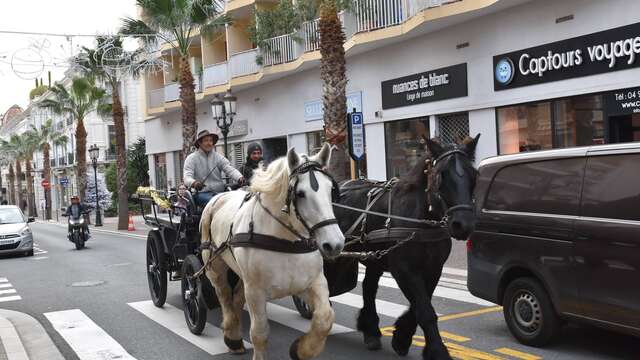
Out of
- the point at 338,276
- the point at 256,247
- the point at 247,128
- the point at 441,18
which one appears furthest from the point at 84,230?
the point at 256,247

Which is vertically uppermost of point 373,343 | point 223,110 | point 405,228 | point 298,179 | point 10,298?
point 223,110

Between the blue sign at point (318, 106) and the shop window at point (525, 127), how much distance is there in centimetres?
602

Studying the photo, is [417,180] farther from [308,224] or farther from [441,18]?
[441,18]

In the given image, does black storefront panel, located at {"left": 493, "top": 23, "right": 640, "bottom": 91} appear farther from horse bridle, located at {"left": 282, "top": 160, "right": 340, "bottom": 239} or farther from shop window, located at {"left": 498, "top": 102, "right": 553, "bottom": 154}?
horse bridle, located at {"left": 282, "top": 160, "right": 340, "bottom": 239}

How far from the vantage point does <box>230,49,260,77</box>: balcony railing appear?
25.5 m

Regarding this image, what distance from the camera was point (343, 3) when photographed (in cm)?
1814

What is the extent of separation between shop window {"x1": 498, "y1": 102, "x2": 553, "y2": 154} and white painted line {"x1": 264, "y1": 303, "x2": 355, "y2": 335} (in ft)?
30.8

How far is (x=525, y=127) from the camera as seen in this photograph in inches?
609

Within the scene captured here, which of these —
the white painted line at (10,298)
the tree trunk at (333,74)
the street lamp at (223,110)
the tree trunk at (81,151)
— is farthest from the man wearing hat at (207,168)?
the tree trunk at (81,151)

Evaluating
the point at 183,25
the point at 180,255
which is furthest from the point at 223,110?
the point at 180,255

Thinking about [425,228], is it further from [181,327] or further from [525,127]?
[525,127]

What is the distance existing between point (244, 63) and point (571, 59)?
50.6 feet

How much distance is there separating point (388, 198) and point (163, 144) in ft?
106

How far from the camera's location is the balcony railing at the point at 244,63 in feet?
83.8
